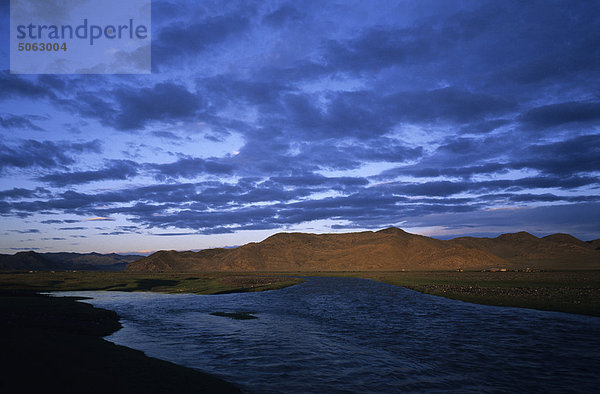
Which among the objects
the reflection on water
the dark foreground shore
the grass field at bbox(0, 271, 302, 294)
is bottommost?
the grass field at bbox(0, 271, 302, 294)

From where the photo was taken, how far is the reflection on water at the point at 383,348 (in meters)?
18.6

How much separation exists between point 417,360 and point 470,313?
23.2 m

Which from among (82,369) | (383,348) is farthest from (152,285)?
(82,369)

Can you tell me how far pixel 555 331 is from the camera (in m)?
30.7

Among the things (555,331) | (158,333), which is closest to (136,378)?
(158,333)

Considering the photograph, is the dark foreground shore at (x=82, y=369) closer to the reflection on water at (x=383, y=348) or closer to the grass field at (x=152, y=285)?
the reflection on water at (x=383, y=348)

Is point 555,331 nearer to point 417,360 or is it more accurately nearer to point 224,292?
point 417,360

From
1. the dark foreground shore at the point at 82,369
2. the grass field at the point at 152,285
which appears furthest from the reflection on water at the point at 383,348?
the grass field at the point at 152,285

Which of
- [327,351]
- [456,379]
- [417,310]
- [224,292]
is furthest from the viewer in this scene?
[224,292]

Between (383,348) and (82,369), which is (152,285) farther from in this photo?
(82,369)

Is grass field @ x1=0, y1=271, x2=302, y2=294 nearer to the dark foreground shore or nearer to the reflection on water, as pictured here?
the reflection on water

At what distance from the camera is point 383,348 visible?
25609mm

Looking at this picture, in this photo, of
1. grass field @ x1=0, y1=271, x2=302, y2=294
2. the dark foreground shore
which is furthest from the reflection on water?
grass field @ x1=0, y1=271, x2=302, y2=294

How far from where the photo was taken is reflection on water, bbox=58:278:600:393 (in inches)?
732
